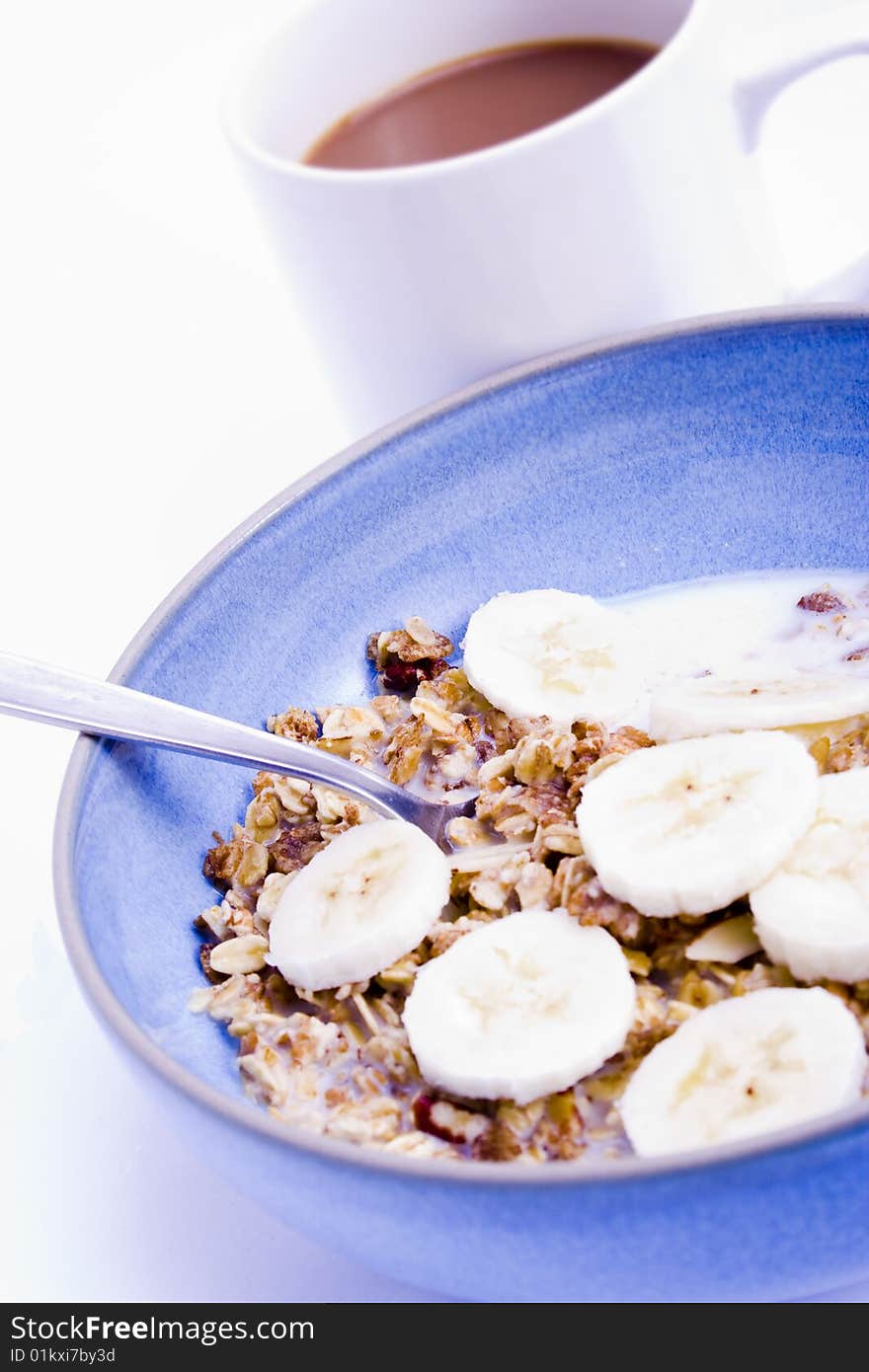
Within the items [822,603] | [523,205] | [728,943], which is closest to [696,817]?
[728,943]

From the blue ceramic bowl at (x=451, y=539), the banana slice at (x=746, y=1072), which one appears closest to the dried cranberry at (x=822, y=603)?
the blue ceramic bowl at (x=451, y=539)

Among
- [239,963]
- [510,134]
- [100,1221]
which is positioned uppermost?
[510,134]

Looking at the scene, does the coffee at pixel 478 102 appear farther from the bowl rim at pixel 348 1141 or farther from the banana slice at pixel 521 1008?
the banana slice at pixel 521 1008

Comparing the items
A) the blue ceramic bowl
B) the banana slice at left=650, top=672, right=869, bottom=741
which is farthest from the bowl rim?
the banana slice at left=650, top=672, right=869, bottom=741

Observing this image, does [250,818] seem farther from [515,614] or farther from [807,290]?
[807,290]

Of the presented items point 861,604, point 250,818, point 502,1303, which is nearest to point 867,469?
point 861,604

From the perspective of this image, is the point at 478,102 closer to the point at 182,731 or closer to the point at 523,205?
the point at 523,205
